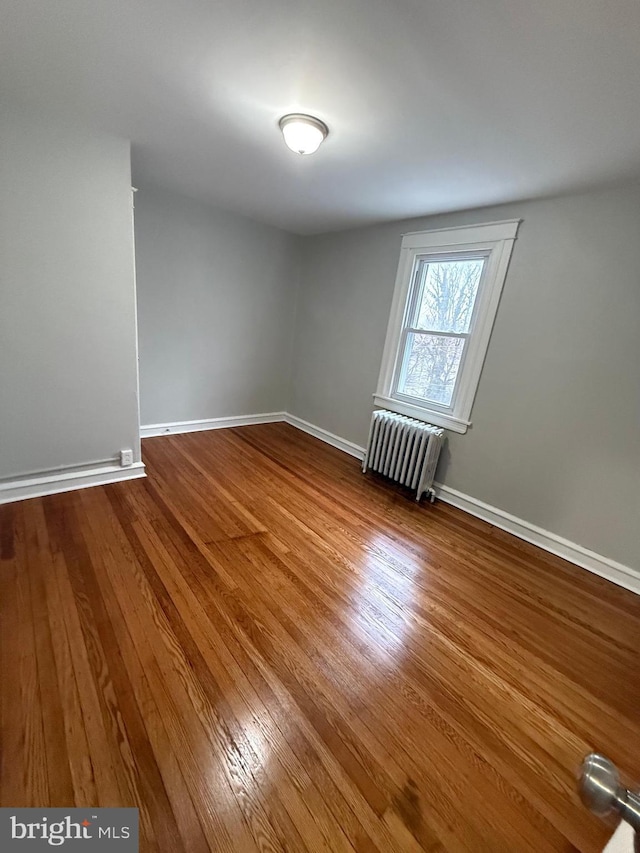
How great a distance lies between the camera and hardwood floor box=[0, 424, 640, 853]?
3.44 feet

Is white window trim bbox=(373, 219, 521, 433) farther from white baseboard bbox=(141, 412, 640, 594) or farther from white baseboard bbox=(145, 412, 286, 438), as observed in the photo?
white baseboard bbox=(145, 412, 286, 438)

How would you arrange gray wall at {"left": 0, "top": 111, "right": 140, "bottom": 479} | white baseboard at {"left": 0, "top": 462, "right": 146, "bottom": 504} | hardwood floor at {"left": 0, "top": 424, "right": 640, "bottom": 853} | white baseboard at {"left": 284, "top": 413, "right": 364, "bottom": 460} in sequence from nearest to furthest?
hardwood floor at {"left": 0, "top": 424, "right": 640, "bottom": 853} → gray wall at {"left": 0, "top": 111, "right": 140, "bottom": 479} → white baseboard at {"left": 0, "top": 462, "right": 146, "bottom": 504} → white baseboard at {"left": 284, "top": 413, "right": 364, "bottom": 460}

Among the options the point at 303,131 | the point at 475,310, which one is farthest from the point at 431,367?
the point at 303,131

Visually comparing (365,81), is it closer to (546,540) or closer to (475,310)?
(475,310)

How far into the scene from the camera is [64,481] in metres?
2.56

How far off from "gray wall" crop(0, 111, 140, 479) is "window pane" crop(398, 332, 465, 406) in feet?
8.09

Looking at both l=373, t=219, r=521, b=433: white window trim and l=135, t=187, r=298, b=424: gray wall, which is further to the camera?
l=135, t=187, r=298, b=424: gray wall

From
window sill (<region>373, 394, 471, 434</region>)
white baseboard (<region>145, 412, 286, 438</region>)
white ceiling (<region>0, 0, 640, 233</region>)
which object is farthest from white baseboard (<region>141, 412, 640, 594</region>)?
white ceiling (<region>0, 0, 640, 233</region>)

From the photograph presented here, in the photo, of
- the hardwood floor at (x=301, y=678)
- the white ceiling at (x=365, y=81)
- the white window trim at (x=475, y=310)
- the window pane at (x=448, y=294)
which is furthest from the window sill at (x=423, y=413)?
the white ceiling at (x=365, y=81)

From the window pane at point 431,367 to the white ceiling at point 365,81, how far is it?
1.16m

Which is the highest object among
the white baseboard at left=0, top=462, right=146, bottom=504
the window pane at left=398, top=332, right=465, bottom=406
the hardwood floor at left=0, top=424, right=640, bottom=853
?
the window pane at left=398, top=332, right=465, bottom=406

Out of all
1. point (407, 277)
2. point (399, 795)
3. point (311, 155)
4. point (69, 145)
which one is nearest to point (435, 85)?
point (311, 155)

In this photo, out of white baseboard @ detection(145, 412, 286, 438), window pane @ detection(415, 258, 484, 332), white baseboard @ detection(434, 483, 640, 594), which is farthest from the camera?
white baseboard @ detection(145, 412, 286, 438)

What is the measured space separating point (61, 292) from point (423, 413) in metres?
2.98
